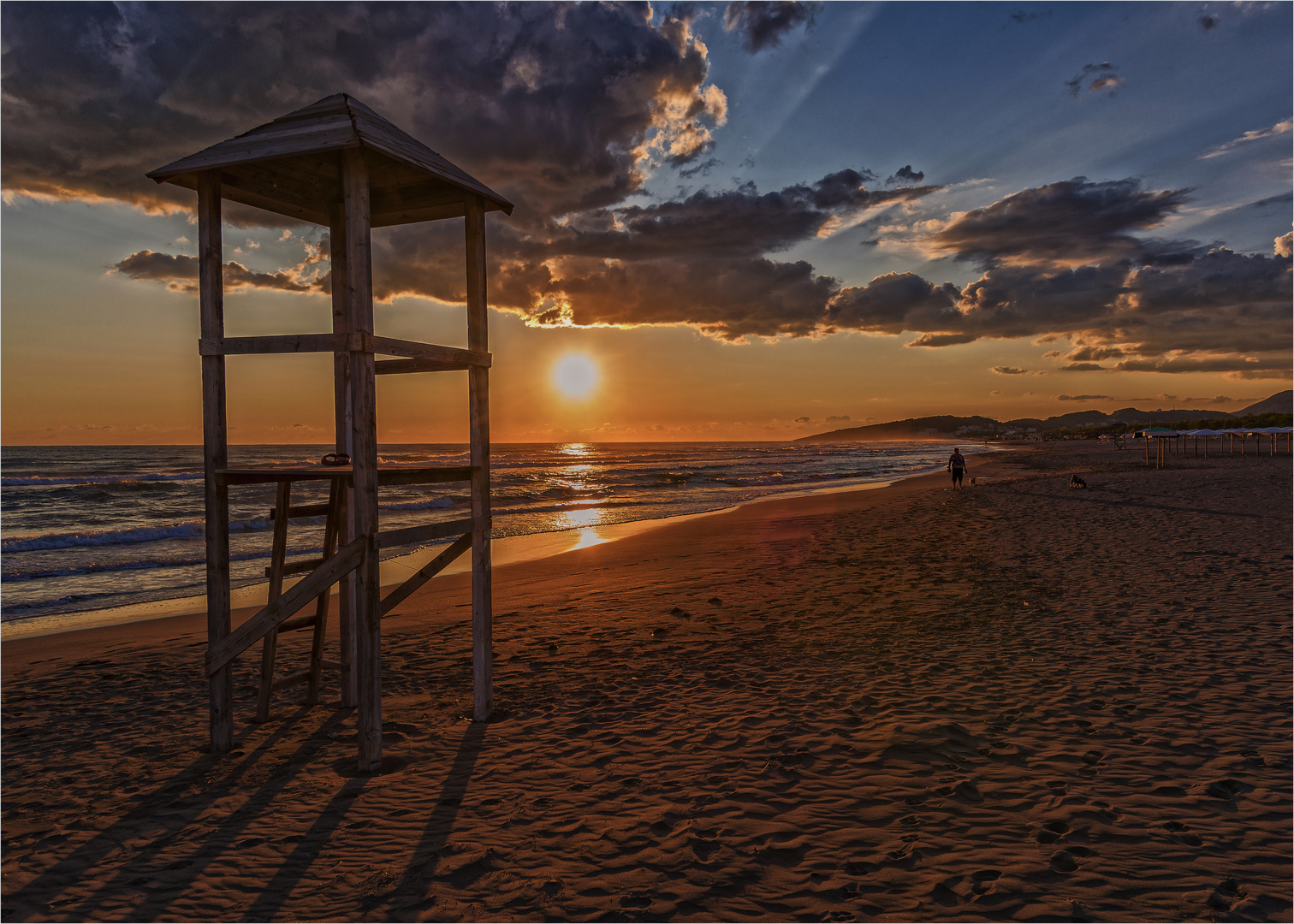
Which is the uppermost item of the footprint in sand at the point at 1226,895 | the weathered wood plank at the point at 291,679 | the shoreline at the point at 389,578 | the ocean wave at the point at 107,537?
the weathered wood plank at the point at 291,679

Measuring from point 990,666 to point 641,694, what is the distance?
3.94m

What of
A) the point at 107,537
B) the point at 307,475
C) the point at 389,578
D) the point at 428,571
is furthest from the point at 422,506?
the point at 307,475

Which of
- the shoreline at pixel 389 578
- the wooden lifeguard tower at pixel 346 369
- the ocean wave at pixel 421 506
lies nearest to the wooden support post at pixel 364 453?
the wooden lifeguard tower at pixel 346 369

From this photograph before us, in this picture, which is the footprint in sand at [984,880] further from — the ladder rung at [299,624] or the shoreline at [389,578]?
the shoreline at [389,578]

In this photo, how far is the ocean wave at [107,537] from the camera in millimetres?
19203

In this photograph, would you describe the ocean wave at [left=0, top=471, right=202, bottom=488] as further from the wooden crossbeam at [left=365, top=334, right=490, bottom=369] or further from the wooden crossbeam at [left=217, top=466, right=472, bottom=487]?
Answer: the wooden crossbeam at [left=365, top=334, right=490, bottom=369]

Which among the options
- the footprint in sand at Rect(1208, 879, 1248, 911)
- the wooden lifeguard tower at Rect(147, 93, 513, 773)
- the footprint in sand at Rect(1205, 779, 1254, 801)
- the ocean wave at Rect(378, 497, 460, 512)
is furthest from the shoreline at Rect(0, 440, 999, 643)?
the footprint in sand at Rect(1208, 879, 1248, 911)

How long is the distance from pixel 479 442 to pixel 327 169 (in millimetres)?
3097

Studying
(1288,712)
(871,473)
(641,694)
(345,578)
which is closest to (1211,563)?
(1288,712)

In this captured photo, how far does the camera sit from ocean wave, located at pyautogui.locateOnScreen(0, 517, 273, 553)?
19.2m

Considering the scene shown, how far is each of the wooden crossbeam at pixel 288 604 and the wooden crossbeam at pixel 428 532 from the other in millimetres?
195

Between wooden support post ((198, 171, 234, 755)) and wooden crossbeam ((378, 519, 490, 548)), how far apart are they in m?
1.52

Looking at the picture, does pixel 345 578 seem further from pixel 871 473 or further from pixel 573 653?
pixel 871 473

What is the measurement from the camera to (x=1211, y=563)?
11.4m
